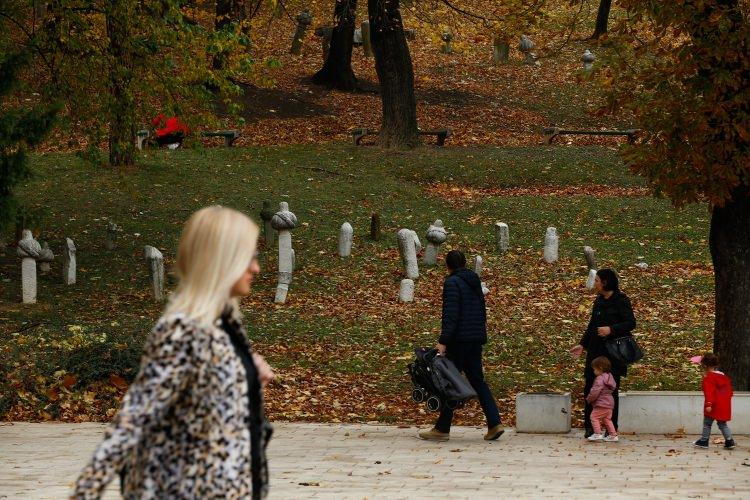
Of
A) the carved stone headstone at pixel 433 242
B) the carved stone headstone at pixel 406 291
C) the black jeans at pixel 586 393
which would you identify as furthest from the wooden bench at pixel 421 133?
the black jeans at pixel 586 393

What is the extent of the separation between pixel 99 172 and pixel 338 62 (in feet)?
45.7

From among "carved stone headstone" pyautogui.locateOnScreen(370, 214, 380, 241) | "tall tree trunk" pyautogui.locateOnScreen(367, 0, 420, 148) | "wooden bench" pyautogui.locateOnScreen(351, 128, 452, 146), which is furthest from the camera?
"wooden bench" pyautogui.locateOnScreen(351, 128, 452, 146)

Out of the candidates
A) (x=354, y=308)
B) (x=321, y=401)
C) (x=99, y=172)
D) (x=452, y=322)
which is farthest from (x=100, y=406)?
(x=99, y=172)

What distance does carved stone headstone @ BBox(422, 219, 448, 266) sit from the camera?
20500mm

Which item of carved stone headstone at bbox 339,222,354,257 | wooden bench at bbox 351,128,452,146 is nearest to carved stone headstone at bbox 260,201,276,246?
carved stone headstone at bbox 339,222,354,257

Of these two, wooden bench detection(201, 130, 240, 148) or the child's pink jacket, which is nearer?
the child's pink jacket

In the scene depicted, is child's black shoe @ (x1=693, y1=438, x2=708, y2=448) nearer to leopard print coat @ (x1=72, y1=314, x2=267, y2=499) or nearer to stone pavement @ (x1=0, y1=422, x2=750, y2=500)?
stone pavement @ (x1=0, y1=422, x2=750, y2=500)

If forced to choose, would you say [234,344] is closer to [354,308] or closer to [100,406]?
[100,406]

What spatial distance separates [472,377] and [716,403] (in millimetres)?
2176

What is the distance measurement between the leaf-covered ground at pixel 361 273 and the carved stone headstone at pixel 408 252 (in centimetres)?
26

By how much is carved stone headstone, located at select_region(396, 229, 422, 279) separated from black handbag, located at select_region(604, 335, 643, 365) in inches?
323

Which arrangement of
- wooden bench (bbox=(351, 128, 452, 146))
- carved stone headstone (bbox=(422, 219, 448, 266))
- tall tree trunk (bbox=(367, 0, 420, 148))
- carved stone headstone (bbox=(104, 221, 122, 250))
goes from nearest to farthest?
carved stone headstone (bbox=(422, 219, 448, 266)), carved stone headstone (bbox=(104, 221, 122, 250)), tall tree trunk (bbox=(367, 0, 420, 148)), wooden bench (bbox=(351, 128, 452, 146))

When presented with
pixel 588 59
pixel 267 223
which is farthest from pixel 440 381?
pixel 588 59

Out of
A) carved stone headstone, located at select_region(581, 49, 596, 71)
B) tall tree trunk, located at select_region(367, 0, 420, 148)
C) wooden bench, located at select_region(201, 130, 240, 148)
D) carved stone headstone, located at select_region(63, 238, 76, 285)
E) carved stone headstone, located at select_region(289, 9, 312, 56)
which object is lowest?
carved stone headstone, located at select_region(63, 238, 76, 285)
